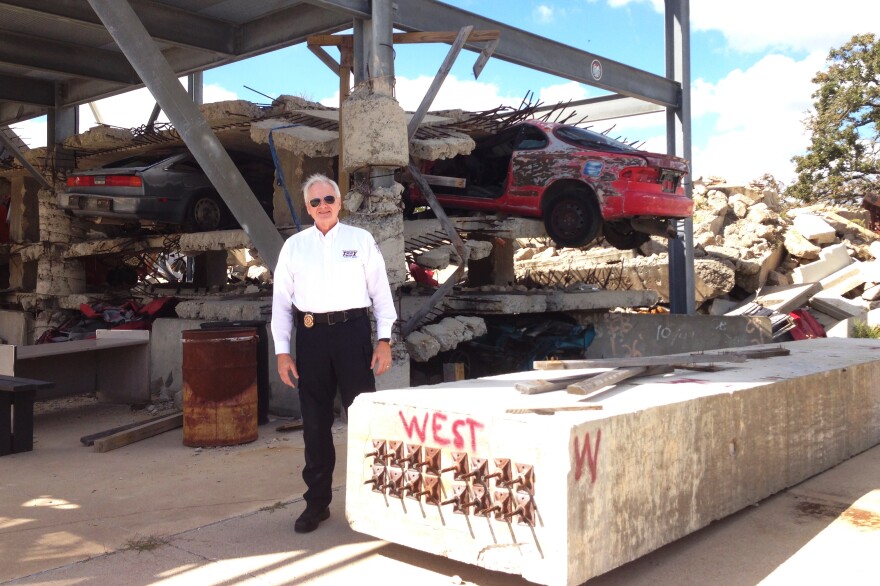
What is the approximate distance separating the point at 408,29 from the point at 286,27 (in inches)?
83.9

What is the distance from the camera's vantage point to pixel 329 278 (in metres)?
4.14

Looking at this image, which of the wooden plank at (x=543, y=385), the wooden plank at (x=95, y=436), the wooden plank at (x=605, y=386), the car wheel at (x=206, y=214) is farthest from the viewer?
the car wheel at (x=206, y=214)

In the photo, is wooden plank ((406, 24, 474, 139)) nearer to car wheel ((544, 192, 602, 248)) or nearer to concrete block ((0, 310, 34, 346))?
car wheel ((544, 192, 602, 248))

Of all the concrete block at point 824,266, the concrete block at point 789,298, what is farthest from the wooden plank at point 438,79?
the concrete block at point 824,266

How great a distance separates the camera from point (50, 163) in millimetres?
11703

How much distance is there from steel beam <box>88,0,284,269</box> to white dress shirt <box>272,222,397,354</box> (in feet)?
9.64

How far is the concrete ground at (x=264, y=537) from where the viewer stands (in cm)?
355

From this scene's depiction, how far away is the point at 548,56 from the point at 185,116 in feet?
16.8

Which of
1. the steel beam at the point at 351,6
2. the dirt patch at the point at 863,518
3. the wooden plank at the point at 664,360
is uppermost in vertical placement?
the steel beam at the point at 351,6

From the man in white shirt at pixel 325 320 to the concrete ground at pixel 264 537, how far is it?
17.0 inches

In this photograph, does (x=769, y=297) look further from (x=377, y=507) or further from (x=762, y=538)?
(x=377, y=507)

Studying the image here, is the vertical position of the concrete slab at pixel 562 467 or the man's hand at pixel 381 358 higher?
the man's hand at pixel 381 358

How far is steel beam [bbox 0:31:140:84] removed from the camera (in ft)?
34.7

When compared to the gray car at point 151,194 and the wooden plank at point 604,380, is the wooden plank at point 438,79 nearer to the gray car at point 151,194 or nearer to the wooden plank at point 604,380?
the gray car at point 151,194
